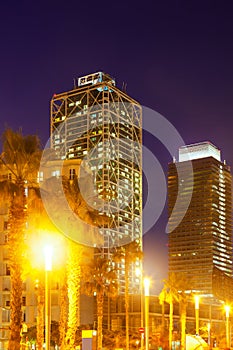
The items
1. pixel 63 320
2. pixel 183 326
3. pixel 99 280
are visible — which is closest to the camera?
pixel 63 320

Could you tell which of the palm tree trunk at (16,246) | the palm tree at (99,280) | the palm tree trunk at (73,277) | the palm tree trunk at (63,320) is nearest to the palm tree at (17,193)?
the palm tree trunk at (16,246)

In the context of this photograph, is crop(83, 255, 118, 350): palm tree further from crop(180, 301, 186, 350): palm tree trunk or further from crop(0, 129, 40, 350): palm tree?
crop(0, 129, 40, 350): palm tree

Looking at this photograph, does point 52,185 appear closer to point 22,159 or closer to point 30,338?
point 22,159

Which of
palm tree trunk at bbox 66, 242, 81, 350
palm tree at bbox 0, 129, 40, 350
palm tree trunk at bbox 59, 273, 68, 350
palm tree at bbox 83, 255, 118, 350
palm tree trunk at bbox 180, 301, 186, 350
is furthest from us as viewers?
palm tree trunk at bbox 180, 301, 186, 350

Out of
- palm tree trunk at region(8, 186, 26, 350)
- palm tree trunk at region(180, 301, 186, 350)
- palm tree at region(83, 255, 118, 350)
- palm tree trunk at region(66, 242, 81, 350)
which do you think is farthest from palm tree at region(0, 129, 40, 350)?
palm tree trunk at region(180, 301, 186, 350)

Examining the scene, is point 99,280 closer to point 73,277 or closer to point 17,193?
point 73,277

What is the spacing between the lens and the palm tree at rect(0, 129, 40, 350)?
3397cm

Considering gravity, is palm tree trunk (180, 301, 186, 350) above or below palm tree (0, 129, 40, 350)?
below

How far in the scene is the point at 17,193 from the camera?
1377 inches

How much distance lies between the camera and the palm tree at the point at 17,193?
33969 mm

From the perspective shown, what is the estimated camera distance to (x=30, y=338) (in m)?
90.8

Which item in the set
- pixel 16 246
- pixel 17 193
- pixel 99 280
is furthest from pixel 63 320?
pixel 99 280

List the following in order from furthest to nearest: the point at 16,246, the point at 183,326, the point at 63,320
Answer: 1. the point at 183,326
2. the point at 63,320
3. the point at 16,246

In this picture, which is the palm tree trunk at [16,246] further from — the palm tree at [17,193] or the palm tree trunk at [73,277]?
the palm tree trunk at [73,277]
